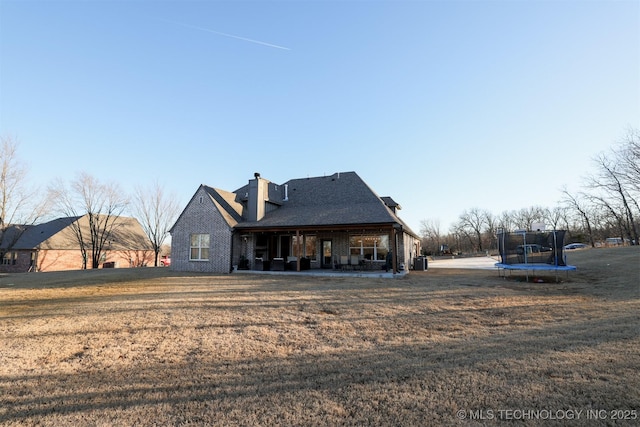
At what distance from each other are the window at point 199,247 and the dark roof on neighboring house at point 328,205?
8.48 feet

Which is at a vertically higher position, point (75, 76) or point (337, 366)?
point (75, 76)

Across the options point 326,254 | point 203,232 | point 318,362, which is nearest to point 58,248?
point 203,232

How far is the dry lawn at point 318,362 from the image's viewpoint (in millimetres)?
3221

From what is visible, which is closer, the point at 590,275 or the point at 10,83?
the point at 10,83

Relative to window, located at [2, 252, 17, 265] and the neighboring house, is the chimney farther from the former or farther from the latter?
window, located at [2, 252, 17, 265]

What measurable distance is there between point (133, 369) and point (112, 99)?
15.9 meters

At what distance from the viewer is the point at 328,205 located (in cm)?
2011

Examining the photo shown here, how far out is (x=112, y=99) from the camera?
50.5 ft

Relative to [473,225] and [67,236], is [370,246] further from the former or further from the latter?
[473,225]

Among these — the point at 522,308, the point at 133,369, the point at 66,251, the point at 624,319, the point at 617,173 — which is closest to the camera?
the point at 133,369

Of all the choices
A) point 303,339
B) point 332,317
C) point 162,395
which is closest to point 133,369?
point 162,395

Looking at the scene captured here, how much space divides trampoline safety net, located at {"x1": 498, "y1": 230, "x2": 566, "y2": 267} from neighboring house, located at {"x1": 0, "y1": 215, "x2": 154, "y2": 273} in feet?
137

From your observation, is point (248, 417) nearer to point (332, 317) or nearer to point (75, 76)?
point (332, 317)

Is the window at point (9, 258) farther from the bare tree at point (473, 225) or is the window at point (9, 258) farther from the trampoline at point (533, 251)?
the bare tree at point (473, 225)
